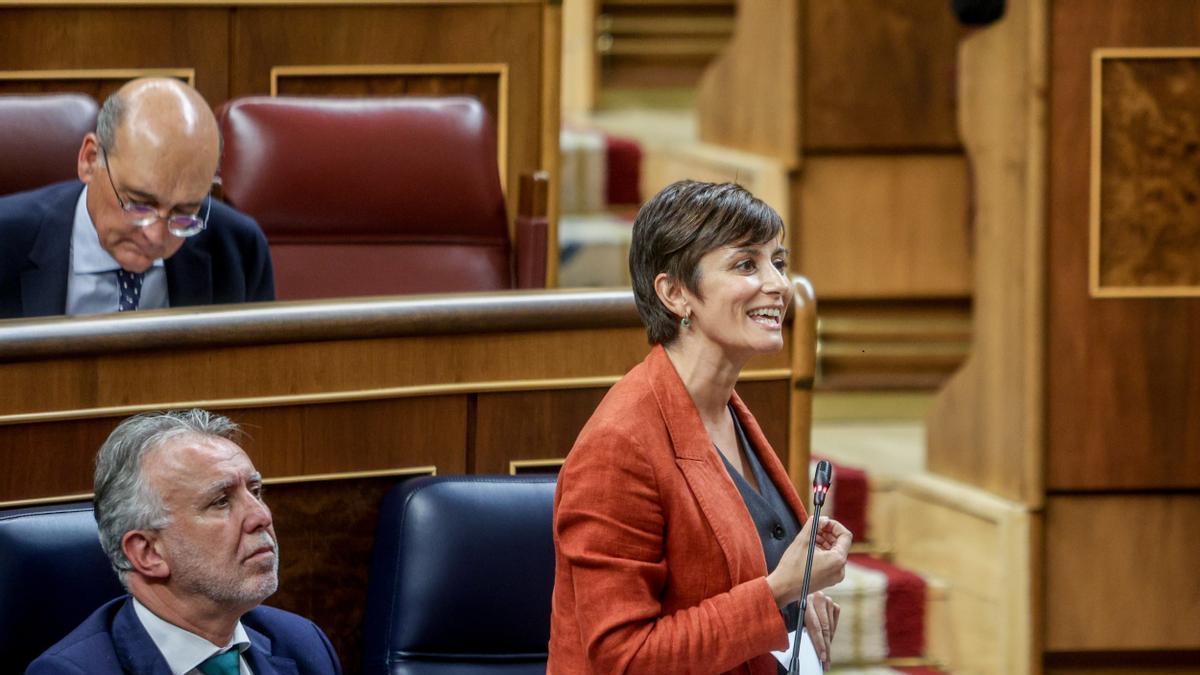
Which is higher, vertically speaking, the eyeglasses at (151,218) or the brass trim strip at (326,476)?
A: the eyeglasses at (151,218)

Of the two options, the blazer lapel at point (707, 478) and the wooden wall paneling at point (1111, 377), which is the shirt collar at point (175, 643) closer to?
the blazer lapel at point (707, 478)

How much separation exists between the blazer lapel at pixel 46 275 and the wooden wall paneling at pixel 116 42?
0.43 m

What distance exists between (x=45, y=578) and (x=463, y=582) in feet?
0.66

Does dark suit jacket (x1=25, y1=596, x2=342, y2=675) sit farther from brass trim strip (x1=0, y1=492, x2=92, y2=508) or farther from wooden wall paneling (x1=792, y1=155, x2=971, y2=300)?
wooden wall paneling (x1=792, y1=155, x2=971, y2=300)

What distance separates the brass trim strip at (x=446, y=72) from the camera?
146 centimetres

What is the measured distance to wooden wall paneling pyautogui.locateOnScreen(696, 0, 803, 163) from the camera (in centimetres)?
177

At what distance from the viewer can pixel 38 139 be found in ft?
4.00

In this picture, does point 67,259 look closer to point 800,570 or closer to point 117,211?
point 117,211

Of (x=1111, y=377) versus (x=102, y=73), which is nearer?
(x=1111, y=377)

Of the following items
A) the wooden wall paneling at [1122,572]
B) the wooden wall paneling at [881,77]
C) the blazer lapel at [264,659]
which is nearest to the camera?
the blazer lapel at [264,659]

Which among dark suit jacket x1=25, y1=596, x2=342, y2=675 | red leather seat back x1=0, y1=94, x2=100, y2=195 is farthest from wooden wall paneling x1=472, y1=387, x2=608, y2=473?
red leather seat back x1=0, y1=94, x2=100, y2=195

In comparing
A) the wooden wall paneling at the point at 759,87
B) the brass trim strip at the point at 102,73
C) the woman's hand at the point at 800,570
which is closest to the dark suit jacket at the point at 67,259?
the brass trim strip at the point at 102,73

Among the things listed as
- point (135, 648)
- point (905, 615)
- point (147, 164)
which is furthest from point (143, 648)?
point (905, 615)

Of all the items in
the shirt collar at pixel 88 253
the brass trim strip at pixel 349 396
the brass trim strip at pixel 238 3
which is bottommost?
the brass trim strip at pixel 349 396
